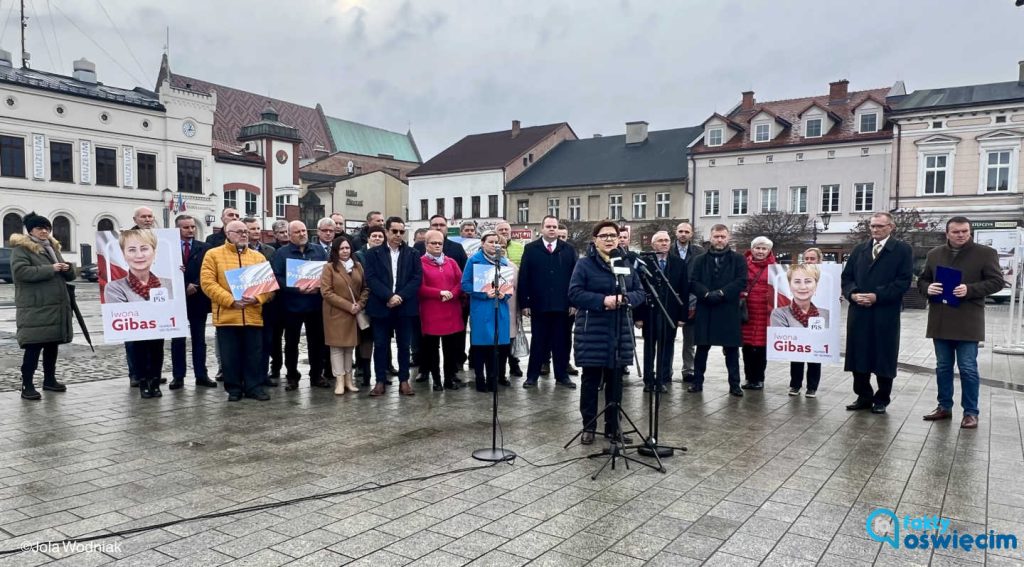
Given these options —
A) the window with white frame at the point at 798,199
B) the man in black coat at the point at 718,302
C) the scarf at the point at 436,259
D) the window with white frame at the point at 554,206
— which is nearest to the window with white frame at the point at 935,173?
the window with white frame at the point at 798,199

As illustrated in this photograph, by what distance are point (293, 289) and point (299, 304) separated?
204mm

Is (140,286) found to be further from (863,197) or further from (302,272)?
(863,197)

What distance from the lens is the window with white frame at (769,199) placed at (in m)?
43.5

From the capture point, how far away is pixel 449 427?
6.81 m

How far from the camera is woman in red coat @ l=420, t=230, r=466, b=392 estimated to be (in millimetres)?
8812

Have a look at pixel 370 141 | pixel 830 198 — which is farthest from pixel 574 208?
pixel 370 141

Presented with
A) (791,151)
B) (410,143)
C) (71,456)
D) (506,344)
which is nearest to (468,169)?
(791,151)

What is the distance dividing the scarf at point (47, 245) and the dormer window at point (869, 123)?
1659 inches

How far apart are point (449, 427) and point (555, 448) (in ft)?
3.93

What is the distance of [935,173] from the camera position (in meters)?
38.7

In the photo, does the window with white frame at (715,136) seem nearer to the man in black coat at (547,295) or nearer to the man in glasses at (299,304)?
the man in black coat at (547,295)

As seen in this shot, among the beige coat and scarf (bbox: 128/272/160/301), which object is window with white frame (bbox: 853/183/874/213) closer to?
the beige coat

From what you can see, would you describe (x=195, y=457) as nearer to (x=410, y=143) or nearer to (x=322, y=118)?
(x=322, y=118)

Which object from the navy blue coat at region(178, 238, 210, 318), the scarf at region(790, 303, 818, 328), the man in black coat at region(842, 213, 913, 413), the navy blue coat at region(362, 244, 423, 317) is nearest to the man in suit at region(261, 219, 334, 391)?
the navy blue coat at region(362, 244, 423, 317)
